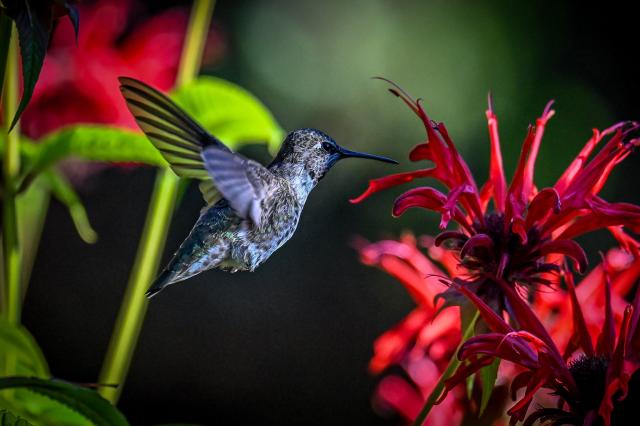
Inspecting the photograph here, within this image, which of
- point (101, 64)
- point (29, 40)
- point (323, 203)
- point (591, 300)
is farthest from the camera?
point (323, 203)

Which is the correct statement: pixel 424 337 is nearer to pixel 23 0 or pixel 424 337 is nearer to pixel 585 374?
pixel 585 374

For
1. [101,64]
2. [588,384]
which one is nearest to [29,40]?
[588,384]

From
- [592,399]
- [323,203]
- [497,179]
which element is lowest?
[323,203]

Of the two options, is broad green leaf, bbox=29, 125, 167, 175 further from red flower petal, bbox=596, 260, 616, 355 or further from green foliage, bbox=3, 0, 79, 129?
red flower petal, bbox=596, 260, 616, 355

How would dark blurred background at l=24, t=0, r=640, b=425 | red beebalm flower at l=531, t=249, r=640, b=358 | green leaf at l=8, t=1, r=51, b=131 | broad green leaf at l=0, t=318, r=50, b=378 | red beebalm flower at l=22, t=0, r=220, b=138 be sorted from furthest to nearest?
dark blurred background at l=24, t=0, r=640, b=425
red beebalm flower at l=22, t=0, r=220, b=138
red beebalm flower at l=531, t=249, r=640, b=358
broad green leaf at l=0, t=318, r=50, b=378
green leaf at l=8, t=1, r=51, b=131

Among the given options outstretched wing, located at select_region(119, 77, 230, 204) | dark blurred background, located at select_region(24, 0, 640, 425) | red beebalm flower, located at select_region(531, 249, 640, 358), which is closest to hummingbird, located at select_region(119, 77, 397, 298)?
outstretched wing, located at select_region(119, 77, 230, 204)

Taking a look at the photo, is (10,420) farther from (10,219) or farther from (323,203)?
(323,203)

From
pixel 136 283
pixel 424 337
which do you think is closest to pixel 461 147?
pixel 424 337
